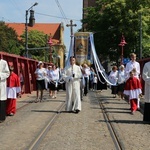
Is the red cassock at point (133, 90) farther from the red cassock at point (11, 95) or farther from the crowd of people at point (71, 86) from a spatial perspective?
the red cassock at point (11, 95)

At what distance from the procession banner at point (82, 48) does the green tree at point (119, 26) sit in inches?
633

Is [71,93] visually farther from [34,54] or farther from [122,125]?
[34,54]

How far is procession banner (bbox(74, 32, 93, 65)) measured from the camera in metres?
31.0

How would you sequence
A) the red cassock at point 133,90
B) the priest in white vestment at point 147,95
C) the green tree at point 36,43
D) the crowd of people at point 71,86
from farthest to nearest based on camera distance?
the green tree at point 36,43 → the red cassock at point 133,90 → the crowd of people at point 71,86 → the priest in white vestment at point 147,95

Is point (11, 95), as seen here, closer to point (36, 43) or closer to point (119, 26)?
point (119, 26)

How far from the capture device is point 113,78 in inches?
885

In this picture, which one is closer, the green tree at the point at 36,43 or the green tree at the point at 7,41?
the green tree at the point at 7,41

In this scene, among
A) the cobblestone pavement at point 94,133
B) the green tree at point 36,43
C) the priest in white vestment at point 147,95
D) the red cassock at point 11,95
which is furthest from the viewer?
the green tree at point 36,43

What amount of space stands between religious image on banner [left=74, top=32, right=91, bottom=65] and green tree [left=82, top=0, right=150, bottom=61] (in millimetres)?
16209

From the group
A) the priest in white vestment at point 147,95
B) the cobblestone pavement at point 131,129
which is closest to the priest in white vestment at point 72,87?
the cobblestone pavement at point 131,129

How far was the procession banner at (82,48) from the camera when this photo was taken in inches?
1221

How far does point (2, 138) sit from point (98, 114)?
5.29m

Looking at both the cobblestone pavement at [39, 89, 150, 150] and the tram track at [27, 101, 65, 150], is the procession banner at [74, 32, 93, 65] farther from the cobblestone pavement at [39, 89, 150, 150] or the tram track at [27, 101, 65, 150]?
the tram track at [27, 101, 65, 150]

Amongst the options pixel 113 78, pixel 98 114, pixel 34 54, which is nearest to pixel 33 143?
pixel 98 114
